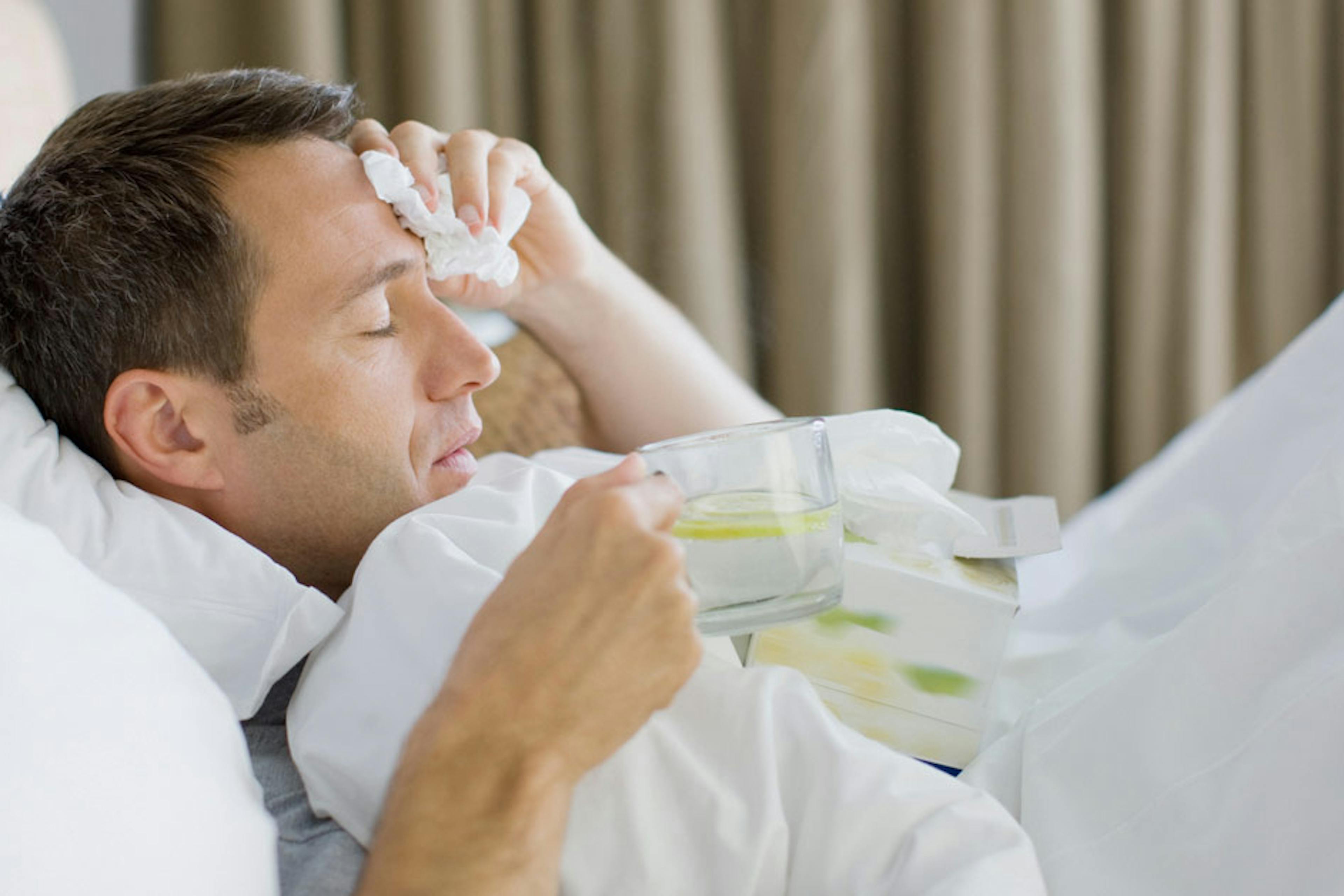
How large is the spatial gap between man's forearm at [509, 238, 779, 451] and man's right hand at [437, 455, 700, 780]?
0.91m

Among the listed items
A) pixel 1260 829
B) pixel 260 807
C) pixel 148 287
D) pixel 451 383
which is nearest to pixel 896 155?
pixel 451 383

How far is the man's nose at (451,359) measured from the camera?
44.6 inches

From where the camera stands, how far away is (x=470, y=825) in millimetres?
674

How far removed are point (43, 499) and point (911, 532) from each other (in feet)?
2.27

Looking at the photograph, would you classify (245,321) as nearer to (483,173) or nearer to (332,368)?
(332,368)

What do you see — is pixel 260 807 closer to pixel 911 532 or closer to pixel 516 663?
pixel 516 663

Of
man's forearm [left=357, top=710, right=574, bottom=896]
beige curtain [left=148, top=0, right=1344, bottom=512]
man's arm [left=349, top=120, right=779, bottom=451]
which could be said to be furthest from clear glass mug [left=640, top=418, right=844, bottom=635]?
beige curtain [left=148, top=0, right=1344, bottom=512]

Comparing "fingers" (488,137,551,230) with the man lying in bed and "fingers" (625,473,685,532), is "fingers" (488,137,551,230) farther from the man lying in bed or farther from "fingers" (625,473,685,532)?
"fingers" (625,473,685,532)

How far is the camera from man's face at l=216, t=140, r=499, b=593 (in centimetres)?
110

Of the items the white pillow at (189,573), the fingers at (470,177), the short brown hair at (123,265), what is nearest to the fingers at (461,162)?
the fingers at (470,177)

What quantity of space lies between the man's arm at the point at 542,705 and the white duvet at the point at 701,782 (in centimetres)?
6

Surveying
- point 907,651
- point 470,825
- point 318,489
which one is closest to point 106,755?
point 470,825

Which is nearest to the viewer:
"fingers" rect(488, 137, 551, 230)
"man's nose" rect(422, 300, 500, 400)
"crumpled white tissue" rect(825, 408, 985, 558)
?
"crumpled white tissue" rect(825, 408, 985, 558)

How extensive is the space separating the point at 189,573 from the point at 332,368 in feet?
0.81
